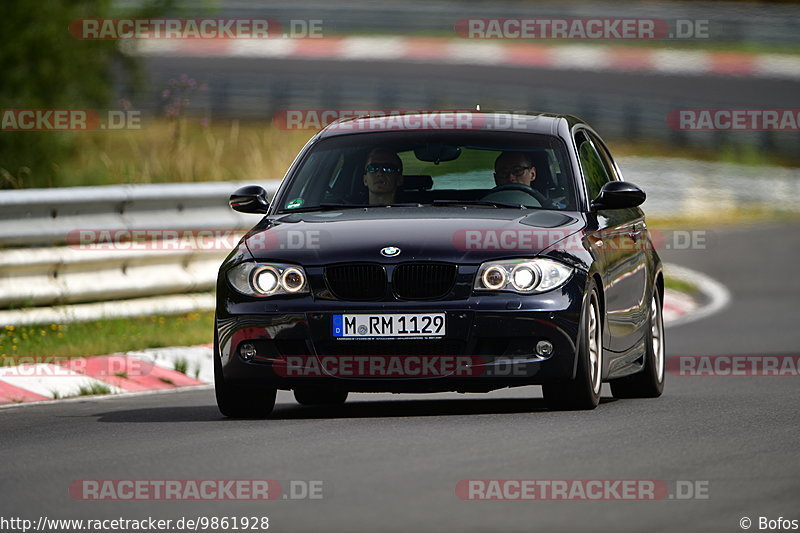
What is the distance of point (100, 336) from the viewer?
535 inches

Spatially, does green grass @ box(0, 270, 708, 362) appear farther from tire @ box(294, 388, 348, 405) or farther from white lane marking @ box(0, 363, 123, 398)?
tire @ box(294, 388, 348, 405)

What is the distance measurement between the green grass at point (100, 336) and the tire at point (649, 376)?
3.68 meters

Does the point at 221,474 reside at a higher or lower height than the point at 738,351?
A: higher

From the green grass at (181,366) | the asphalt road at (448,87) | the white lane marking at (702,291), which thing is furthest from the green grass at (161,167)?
the asphalt road at (448,87)

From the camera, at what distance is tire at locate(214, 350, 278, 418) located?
9.70 metres

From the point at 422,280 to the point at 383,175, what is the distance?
49.8 inches

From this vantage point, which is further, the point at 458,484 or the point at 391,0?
the point at 391,0

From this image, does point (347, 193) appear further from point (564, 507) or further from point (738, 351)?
point (738, 351)

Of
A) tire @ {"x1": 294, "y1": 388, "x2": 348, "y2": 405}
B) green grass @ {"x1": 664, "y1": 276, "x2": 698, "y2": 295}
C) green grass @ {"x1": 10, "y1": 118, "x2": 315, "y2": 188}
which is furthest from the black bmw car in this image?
green grass @ {"x1": 664, "y1": 276, "x2": 698, "y2": 295}

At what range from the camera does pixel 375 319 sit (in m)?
9.19

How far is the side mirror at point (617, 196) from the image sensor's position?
10188mm

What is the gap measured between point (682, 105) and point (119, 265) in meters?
24.4

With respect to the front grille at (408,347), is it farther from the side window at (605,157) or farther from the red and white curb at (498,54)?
the red and white curb at (498,54)

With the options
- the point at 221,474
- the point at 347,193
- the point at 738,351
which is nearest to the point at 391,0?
the point at 738,351
